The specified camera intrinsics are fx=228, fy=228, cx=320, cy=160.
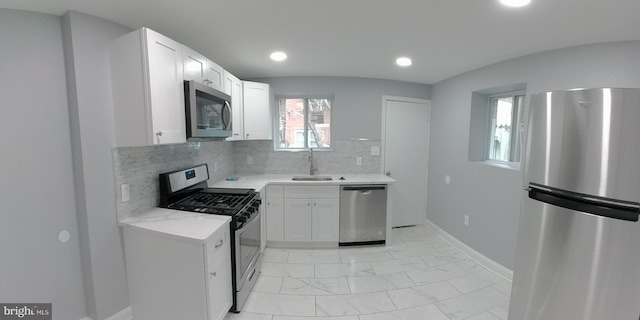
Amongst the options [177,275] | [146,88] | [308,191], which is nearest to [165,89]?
[146,88]

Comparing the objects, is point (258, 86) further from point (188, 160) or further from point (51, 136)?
point (51, 136)

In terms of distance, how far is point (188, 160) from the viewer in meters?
2.44

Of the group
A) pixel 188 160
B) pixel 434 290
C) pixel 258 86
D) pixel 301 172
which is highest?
pixel 258 86

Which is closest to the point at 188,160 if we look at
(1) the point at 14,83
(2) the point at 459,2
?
(1) the point at 14,83

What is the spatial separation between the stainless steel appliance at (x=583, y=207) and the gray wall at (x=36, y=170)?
314 cm

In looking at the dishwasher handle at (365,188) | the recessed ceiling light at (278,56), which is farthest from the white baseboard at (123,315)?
the recessed ceiling light at (278,56)

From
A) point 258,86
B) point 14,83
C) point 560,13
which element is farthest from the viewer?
point 258,86

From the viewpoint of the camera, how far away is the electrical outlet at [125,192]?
174 cm

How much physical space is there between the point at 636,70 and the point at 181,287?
3.67 metres

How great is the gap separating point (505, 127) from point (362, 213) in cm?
209

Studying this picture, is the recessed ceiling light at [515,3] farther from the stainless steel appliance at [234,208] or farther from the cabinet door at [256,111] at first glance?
the cabinet door at [256,111]

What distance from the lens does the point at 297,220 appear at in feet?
9.98

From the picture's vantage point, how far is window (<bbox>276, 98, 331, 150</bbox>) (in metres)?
3.69

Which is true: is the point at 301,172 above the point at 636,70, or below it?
below
